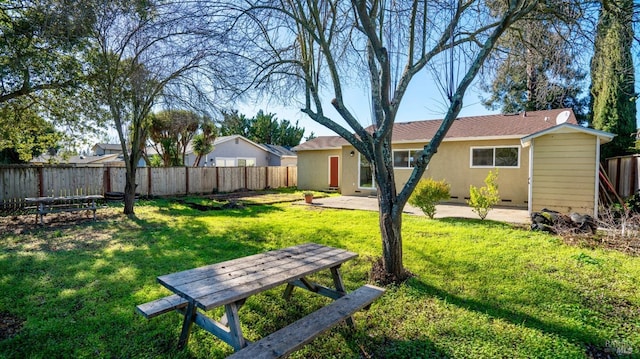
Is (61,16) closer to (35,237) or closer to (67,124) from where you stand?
(35,237)

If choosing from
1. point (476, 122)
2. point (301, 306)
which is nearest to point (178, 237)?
point (301, 306)

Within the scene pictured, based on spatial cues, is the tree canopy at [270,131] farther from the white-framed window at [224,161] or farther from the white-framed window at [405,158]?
the white-framed window at [405,158]

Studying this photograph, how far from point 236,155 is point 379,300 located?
2263cm

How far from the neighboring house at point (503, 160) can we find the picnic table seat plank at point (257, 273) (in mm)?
7517

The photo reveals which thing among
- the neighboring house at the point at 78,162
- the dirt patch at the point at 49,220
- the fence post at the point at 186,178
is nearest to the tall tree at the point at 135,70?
the dirt patch at the point at 49,220

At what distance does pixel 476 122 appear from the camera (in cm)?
1316

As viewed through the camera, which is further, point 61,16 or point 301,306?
point 61,16

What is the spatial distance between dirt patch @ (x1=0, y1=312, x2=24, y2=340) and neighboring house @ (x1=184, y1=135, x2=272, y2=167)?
1988 centimetres

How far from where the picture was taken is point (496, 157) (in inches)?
443

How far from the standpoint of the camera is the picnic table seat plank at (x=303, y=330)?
80.6 inches

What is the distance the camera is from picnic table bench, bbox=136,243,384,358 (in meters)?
2.14

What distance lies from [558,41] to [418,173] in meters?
3.30

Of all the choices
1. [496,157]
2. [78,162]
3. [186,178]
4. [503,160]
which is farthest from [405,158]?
[78,162]

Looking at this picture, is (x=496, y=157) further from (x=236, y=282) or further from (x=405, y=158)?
(x=236, y=282)
